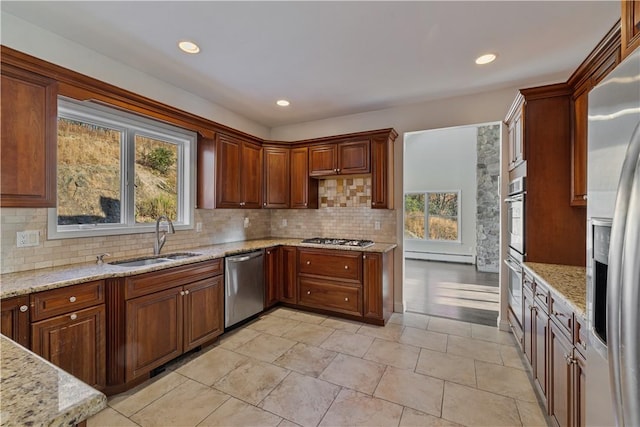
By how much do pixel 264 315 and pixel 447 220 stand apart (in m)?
5.79

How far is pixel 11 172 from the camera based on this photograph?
173cm

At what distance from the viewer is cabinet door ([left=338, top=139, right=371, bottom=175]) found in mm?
3635

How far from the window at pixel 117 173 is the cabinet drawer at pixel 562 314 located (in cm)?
338

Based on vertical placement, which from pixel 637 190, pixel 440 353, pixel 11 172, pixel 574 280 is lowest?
pixel 440 353

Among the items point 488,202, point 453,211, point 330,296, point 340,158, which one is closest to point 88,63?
point 340,158

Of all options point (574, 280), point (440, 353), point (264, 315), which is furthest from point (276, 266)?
point (574, 280)

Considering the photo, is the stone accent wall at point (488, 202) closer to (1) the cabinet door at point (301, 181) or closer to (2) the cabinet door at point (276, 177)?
(1) the cabinet door at point (301, 181)

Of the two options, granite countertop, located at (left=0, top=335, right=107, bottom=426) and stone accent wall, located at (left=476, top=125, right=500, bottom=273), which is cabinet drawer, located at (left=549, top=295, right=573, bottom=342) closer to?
granite countertop, located at (left=0, top=335, right=107, bottom=426)

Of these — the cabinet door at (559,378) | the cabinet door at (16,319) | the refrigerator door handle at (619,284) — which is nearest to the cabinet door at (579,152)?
the cabinet door at (559,378)

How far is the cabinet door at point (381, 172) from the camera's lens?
3.55 meters

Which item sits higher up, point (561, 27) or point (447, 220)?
point (561, 27)

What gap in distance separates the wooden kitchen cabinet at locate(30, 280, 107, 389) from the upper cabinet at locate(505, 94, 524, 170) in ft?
11.6

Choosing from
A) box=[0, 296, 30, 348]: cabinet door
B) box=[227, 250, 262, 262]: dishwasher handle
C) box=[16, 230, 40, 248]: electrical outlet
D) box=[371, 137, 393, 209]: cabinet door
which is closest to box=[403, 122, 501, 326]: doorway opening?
box=[371, 137, 393, 209]: cabinet door

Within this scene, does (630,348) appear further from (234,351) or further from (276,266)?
(276,266)
